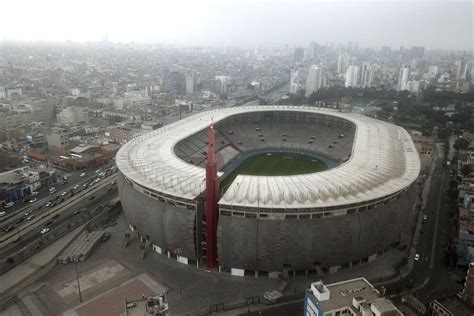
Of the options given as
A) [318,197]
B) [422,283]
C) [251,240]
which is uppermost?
[318,197]

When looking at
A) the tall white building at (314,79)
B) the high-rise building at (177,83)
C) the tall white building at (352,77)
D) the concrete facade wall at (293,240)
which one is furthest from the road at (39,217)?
the tall white building at (352,77)

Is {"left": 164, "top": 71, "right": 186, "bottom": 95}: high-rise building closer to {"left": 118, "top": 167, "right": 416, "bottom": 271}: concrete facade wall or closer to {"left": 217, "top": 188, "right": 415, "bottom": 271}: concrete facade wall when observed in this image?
{"left": 118, "top": 167, "right": 416, "bottom": 271}: concrete facade wall

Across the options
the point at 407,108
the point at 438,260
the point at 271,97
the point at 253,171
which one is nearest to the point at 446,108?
the point at 407,108

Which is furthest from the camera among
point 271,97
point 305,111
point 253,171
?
point 271,97

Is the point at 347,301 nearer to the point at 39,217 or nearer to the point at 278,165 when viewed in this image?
the point at 39,217

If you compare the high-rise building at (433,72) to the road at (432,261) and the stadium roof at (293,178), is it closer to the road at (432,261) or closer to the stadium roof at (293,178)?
the road at (432,261)

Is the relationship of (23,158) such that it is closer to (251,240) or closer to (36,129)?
(36,129)
